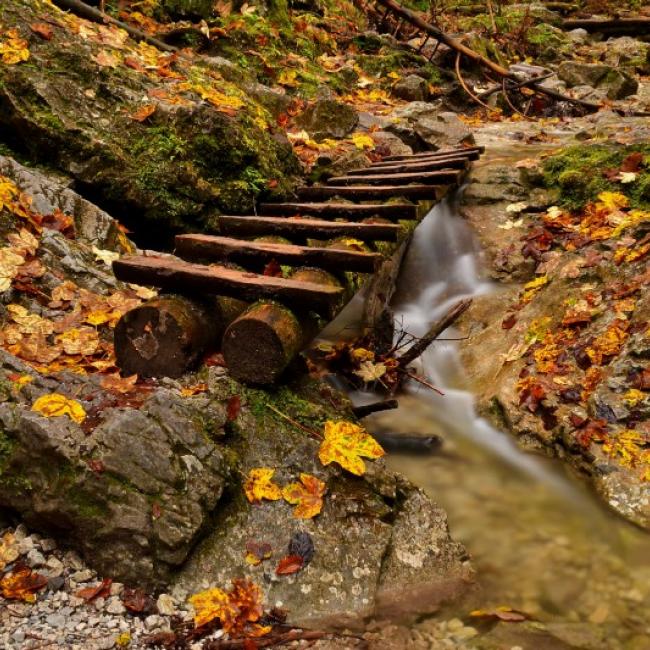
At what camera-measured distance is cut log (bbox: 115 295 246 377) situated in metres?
2.36

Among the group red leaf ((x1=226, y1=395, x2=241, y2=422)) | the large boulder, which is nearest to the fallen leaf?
red leaf ((x1=226, y1=395, x2=241, y2=422))

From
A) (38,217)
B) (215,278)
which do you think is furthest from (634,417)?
(38,217)

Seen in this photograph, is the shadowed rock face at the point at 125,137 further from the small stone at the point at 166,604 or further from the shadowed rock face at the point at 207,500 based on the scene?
the small stone at the point at 166,604

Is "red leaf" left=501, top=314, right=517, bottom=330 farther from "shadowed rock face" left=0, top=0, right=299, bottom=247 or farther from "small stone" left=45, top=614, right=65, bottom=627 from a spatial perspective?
"small stone" left=45, top=614, right=65, bottom=627

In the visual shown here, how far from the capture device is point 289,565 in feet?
6.59

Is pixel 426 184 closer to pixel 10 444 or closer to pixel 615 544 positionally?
pixel 615 544

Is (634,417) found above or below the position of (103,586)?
above

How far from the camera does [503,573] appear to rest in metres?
2.27

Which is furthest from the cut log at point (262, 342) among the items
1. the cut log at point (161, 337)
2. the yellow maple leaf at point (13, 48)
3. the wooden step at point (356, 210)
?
the yellow maple leaf at point (13, 48)

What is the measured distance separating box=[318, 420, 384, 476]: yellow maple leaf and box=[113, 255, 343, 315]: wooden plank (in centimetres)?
51

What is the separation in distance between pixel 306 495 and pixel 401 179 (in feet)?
10.5

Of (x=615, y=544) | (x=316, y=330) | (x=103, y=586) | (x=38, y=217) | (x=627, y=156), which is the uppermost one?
(x=627, y=156)

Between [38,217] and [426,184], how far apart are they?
295 centimetres

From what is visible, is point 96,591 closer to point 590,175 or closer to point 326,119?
point 590,175
